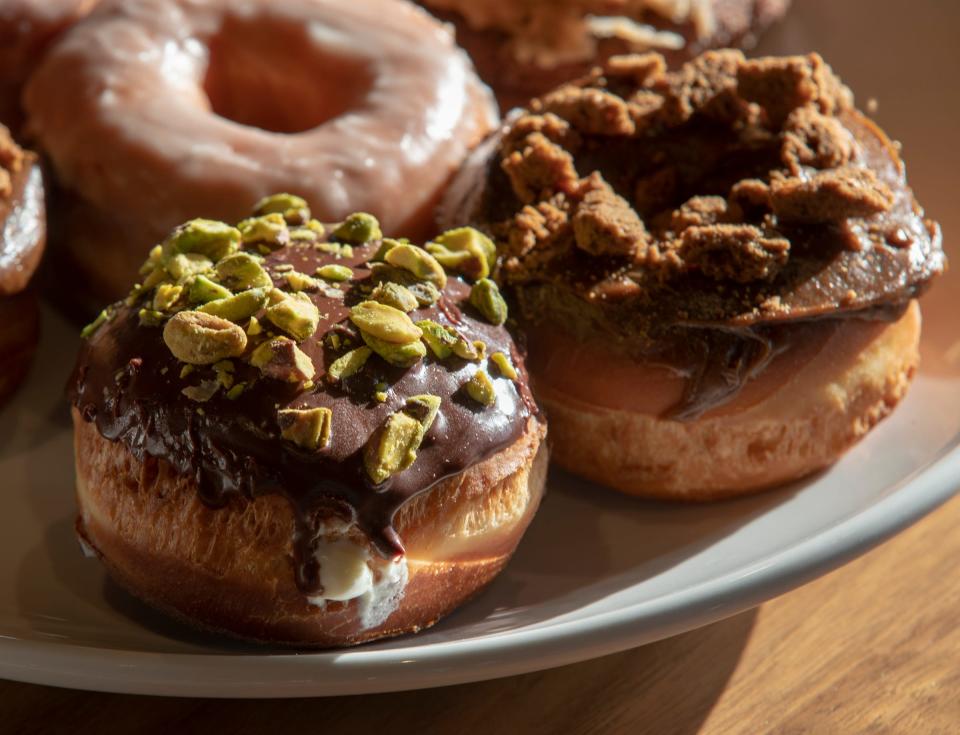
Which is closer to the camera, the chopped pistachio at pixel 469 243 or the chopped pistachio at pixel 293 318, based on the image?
the chopped pistachio at pixel 293 318

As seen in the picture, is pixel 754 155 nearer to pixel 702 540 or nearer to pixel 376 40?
pixel 702 540

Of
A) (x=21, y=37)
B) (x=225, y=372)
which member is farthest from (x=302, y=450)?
(x=21, y=37)

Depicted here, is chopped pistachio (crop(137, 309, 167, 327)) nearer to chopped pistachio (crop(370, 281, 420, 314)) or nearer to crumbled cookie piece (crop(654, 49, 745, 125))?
chopped pistachio (crop(370, 281, 420, 314))

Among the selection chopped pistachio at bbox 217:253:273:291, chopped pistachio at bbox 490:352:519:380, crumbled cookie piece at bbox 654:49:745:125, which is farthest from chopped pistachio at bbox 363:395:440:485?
crumbled cookie piece at bbox 654:49:745:125

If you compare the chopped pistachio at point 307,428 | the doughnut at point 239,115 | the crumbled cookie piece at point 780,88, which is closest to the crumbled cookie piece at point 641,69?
the crumbled cookie piece at point 780,88

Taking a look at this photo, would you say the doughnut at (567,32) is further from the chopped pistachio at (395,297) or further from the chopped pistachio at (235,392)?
the chopped pistachio at (235,392)
